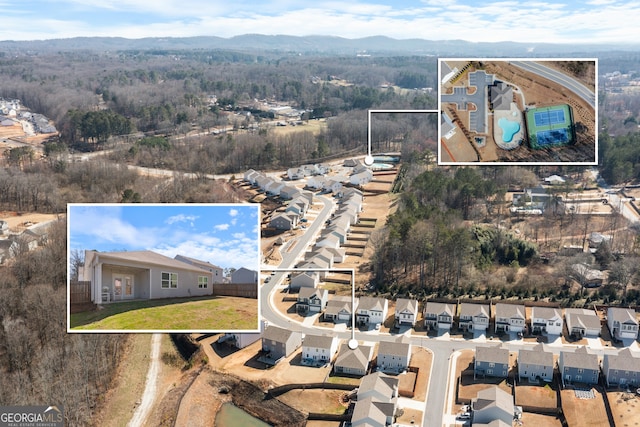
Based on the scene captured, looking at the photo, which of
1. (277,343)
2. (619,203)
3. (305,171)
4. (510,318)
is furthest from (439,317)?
(305,171)

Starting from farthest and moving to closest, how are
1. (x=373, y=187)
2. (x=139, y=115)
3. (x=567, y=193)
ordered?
(x=139, y=115), (x=373, y=187), (x=567, y=193)

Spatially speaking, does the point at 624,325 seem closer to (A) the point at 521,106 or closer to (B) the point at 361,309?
(B) the point at 361,309

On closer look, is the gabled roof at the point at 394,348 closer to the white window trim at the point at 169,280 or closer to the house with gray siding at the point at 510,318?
the house with gray siding at the point at 510,318

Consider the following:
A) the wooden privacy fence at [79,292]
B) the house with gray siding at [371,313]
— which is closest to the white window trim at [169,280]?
the wooden privacy fence at [79,292]

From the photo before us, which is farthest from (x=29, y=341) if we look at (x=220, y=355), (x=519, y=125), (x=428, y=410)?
(x=519, y=125)

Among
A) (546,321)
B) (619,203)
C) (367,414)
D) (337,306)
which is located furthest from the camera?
(619,203)

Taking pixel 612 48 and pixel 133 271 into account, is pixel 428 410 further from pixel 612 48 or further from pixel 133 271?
pixel 612 48

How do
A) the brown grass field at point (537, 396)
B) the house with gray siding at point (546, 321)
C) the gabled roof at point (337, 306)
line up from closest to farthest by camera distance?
1. the brown grass field at point (537, 396)
2. the house with gray siding at point (546, 321)
3. the gabled roof at point (337, 306)
